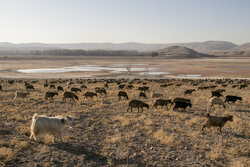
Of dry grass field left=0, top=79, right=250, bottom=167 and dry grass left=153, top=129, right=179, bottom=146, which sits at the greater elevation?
dry grass left=153, top=129, right=179, bottom=146

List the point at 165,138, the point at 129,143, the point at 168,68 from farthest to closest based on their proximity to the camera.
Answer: the point at 168,68 < the point at 165,138 < the point at 129,143

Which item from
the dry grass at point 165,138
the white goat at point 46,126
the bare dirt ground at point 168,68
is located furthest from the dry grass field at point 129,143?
the bare dirt ground at point 168,68

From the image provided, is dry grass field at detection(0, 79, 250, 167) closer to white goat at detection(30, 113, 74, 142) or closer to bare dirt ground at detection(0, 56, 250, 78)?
white goat at detection(30, 113, 74, 142)

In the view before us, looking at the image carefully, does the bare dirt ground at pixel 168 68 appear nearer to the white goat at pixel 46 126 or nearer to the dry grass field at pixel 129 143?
the dry grass field at pixel 129 143

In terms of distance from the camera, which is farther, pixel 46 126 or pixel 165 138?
pixel 165 138

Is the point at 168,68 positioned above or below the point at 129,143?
above

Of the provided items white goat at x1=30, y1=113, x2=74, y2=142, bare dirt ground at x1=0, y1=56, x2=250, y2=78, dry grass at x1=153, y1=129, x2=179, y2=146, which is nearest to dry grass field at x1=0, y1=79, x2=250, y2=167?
dry grass at x1=153, y1=129, x2=179, y2=146

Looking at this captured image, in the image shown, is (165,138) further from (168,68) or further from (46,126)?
(168,68)

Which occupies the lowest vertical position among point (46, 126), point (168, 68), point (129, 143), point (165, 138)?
point (129, 143)

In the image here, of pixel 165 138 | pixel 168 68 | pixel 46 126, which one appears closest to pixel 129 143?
pixel 165 138

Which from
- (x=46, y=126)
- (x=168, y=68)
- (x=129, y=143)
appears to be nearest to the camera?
(x=46, y=126)

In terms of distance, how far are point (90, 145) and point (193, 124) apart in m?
6.19

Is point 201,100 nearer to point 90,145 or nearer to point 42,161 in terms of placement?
point 90,145

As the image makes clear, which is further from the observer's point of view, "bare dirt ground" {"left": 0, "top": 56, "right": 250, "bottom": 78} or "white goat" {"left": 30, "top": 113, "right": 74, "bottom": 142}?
"bare dirt ground" {"left": 0, "top": 56, "right": 250, "bottom": 78}
